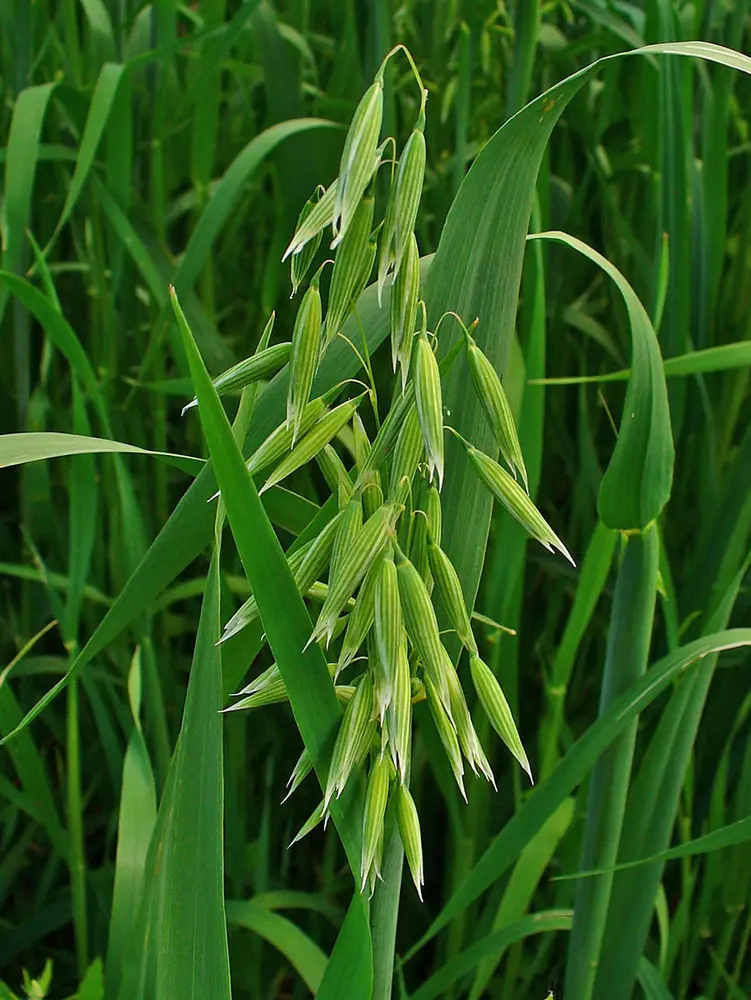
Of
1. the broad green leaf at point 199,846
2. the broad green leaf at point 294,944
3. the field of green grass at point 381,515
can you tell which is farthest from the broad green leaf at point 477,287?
the broad green leaf at point 294,944

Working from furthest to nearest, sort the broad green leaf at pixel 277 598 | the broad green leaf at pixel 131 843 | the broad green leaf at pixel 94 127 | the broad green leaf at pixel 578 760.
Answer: the broad green leaf at pixel 94 127
the broad green leaf at pixel 131 843
the broad green leaf at pixel 578 760
the broad green leaf at pixel 277 598

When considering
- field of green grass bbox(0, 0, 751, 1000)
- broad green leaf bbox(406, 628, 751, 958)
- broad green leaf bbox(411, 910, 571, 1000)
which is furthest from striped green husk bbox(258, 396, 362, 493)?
broad green leaf bbox(411, 910, 571, 1000)

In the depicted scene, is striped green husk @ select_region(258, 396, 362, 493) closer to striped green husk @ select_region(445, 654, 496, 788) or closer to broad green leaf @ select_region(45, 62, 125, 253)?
striped green husk @ select_region(445, 654, 496, 788)

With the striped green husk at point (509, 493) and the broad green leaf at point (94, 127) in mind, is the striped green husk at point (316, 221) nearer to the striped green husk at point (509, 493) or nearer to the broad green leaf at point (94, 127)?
the striped green husk at point (509, 493)

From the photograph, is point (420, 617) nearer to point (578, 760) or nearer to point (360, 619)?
point (360, 619)

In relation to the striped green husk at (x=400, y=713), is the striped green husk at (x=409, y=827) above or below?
below

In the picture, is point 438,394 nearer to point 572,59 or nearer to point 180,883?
point 180,883
